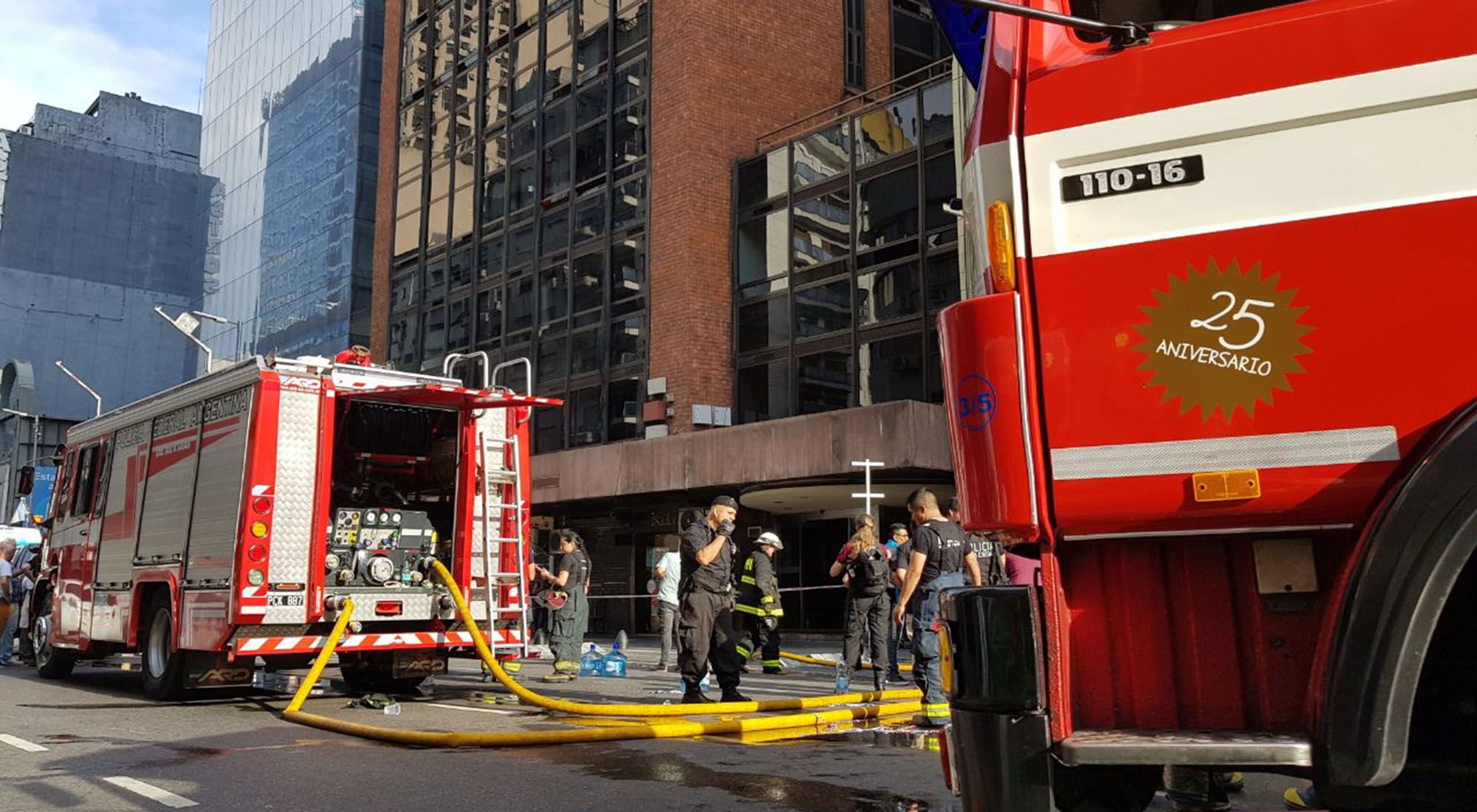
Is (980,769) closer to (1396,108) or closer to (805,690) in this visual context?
(1396,108)

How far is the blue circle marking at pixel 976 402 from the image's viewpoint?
9.45 feet

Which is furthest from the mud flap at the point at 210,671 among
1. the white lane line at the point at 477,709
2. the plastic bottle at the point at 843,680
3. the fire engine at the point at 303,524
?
the plastic bottle at the point at 843,680

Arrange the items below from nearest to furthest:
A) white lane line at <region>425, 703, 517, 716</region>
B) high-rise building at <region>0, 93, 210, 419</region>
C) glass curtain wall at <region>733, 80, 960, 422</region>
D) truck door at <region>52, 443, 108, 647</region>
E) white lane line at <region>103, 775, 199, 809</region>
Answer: white lane line at <region>103, 775, 199, 809</region>
white lane line at <region>425, 703, 517, 716</region>
truck door at <region>52, 443, 108, 647</region>
glass curtain wall at <region>733, 80, 960, 422</region>
high-rise building at <region>0, 93, 210, 419</region>

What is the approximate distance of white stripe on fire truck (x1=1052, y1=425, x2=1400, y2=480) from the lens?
2582 millimetres

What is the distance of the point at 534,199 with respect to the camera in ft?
95.9

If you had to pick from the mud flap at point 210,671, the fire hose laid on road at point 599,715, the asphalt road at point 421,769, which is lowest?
the asphalt road at point 421,769

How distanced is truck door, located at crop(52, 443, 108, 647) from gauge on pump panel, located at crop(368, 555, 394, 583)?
13.1ft

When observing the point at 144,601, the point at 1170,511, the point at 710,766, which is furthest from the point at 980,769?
the point at 144,601

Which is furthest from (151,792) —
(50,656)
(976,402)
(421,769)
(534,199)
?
(534,199)

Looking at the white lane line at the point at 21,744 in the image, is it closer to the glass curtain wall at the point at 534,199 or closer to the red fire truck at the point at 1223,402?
the red fire truck at the point at 1223,402

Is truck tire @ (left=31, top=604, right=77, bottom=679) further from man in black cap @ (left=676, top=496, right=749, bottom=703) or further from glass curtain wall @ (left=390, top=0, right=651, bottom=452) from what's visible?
glass curtain wall @ (left=390, top=0, right=651, bottom=452)

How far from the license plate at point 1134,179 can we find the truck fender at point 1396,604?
0.83 metres

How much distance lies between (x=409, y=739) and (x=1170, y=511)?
18.6 feet

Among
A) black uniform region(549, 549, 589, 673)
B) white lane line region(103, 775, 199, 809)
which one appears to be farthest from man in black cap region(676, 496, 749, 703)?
white lane line region(103, 775, 199, 809)
